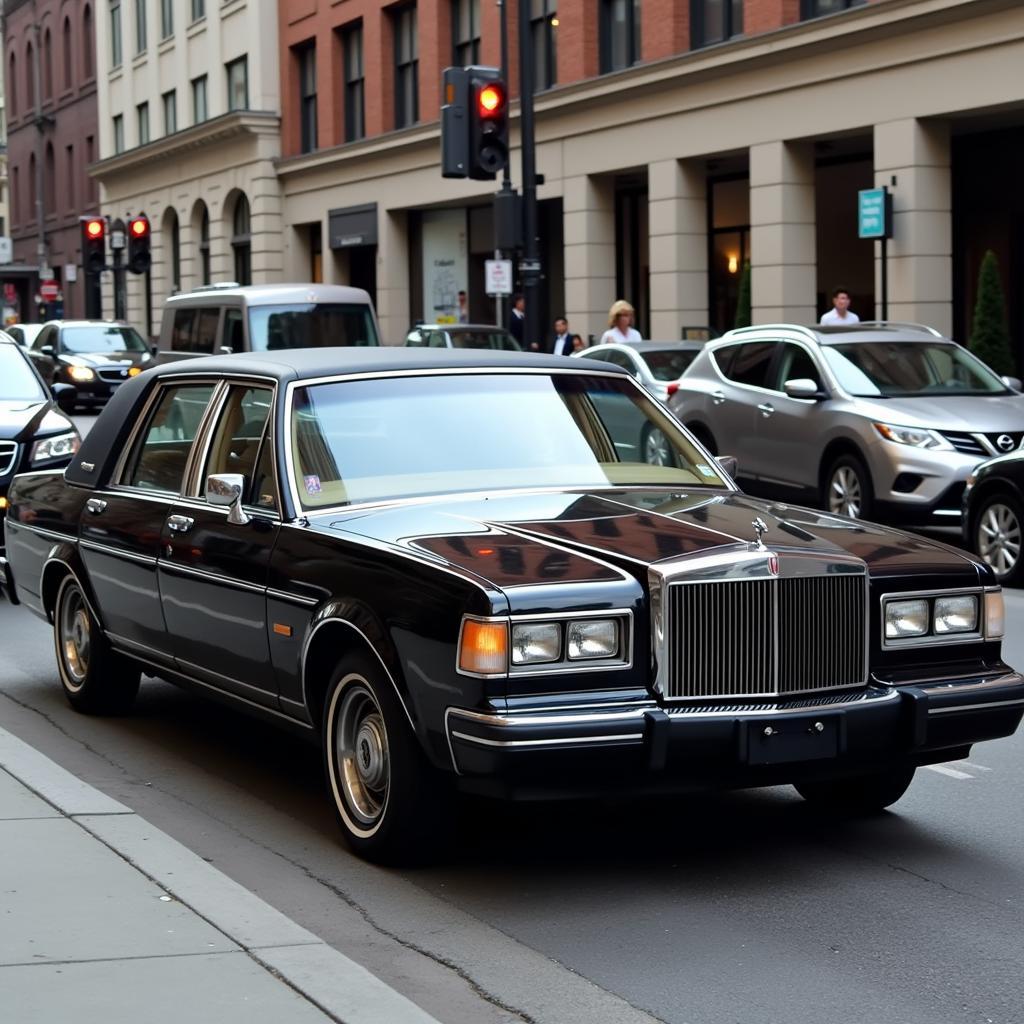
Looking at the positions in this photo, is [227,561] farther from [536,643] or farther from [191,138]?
[191,138]

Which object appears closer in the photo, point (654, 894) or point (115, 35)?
point (654, 894)

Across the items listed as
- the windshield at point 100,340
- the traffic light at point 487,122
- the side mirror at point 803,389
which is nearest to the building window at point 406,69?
the windshield at point 100,340

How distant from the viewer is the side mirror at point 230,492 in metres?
6.66

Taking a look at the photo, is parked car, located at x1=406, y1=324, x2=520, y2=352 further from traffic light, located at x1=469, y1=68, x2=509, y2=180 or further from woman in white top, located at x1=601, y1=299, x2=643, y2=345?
traffic light, located at x1=469, y1=68, x2=509, y2=180

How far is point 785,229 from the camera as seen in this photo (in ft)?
92.2

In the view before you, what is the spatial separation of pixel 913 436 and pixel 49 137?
2340 inches

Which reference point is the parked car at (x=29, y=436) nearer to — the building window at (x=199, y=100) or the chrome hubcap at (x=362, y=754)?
the chrome hubcap at (x=362, y=754)

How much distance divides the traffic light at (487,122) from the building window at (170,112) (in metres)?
34.7

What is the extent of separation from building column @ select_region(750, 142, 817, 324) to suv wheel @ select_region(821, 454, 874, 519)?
41.2 ft

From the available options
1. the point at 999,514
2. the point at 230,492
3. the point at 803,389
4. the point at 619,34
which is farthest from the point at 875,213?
the point at 230,492

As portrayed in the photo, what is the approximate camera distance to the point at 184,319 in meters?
25.4

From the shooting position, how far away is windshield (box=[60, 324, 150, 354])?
35938mm

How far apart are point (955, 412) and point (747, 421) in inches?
96.9

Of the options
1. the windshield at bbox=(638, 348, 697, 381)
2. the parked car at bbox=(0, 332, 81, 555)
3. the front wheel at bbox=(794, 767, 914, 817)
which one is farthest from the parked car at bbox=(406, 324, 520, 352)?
the front wheel at bbox=(794, 767, 914, 817)
